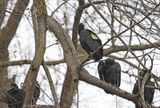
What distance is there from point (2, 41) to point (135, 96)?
Answer: 491cm

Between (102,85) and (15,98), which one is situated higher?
(102,85)

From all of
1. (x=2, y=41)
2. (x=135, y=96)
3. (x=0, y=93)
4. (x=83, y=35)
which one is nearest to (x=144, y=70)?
(x=135, y=96)

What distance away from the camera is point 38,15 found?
15.6ft

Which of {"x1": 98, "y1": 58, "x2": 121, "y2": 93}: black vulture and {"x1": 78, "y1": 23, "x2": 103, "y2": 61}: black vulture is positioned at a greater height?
{"x1": 78, "y1": 23, "x2": 103, "y2": 61}: black vulture

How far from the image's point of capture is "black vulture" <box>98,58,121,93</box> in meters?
6.53

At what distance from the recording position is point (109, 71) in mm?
6660

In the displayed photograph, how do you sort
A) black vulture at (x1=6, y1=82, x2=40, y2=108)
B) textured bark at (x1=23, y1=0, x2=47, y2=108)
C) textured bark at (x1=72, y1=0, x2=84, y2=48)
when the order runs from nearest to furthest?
textured bark at (x1=23, y1=0, x2=47, y2=108), black vulture at (x1=6, y1=82, x2=40, y2=108), textured bark at (x1=72, y1=0, x2=84, y2=48)

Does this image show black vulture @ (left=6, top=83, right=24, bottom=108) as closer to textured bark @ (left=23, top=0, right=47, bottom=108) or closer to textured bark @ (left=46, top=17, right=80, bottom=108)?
textured bark @ (left=46, top=17, right=80, bottom=108)

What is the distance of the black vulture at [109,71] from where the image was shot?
21.4 feet

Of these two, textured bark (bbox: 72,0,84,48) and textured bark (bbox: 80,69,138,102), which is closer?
textured bark (bbox: 80,69,138,102)

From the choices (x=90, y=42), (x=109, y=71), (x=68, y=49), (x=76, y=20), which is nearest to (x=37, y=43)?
(x=68, y=49)

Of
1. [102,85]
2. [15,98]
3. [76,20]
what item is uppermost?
[76,20]

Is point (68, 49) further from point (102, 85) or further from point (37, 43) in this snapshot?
point (37, 43)

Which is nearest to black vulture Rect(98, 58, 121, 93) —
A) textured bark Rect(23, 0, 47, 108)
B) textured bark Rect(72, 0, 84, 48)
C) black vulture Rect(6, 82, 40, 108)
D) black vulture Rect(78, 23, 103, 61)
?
black vulture Rect(78, 23, 103, 61)
